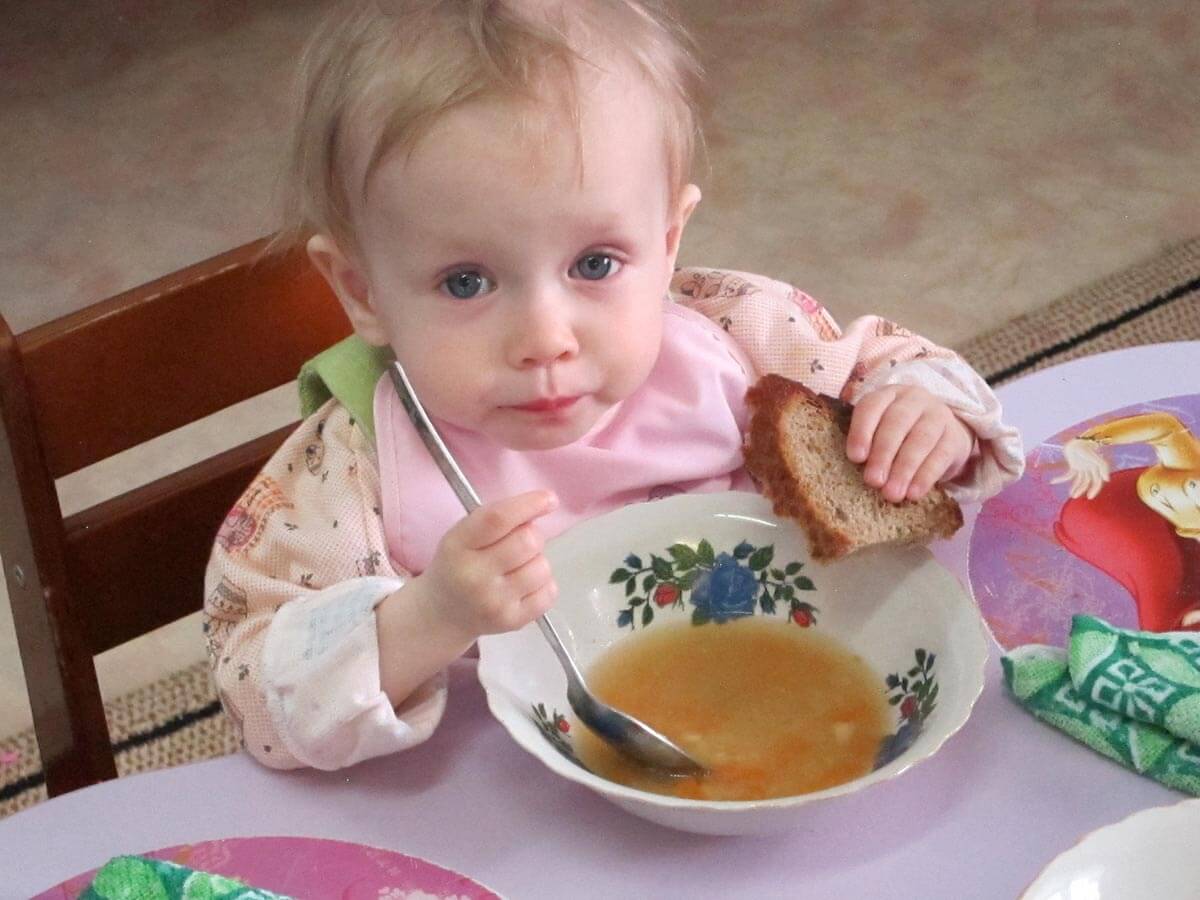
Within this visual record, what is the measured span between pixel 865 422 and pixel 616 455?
0.51ft

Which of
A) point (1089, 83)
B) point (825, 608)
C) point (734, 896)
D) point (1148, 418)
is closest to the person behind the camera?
point (734, 896)

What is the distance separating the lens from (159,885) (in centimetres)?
64

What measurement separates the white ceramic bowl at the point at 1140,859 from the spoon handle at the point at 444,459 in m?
0.27

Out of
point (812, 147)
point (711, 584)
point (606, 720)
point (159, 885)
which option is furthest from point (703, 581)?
point (812, 147)

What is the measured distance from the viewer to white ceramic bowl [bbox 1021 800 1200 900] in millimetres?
608

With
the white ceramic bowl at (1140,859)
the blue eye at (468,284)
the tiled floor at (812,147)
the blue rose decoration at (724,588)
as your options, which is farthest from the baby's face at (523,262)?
the tiled floor at (812,147)

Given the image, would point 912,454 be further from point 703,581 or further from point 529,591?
point 529,591

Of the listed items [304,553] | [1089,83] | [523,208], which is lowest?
[1089,83]

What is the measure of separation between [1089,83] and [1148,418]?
1.74 meters

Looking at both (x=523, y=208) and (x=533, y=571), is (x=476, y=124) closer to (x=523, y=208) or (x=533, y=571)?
(x=523, y=208)

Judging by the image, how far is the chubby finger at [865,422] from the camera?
869 millimetres

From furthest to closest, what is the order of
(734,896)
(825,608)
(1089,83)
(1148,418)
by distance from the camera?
(1089,83) < (1148,418) < (825,608) < (734,896)

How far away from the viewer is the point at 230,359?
38.8 inches

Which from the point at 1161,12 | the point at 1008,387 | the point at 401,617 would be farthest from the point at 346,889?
the point at 1161,12
